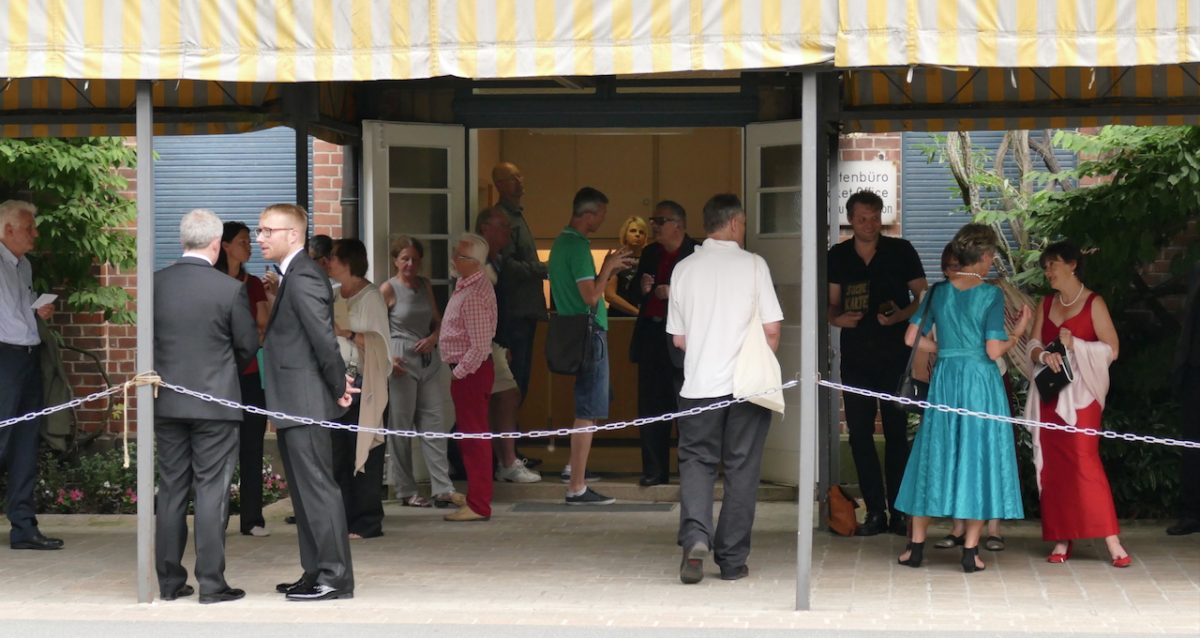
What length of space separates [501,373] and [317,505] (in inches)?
139

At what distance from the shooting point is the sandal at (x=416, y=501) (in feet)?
39.2

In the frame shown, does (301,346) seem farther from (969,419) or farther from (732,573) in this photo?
(969,419)

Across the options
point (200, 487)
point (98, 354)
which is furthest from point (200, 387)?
point (98, 354)

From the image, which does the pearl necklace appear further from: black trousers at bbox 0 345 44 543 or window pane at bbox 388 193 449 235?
black trousers at bbox 0 345 44 543

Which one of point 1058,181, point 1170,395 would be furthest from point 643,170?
point 1170,395

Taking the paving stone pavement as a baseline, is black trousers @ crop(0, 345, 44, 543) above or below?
above

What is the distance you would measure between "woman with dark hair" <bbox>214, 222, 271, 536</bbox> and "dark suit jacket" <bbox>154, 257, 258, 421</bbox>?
4.94 ft

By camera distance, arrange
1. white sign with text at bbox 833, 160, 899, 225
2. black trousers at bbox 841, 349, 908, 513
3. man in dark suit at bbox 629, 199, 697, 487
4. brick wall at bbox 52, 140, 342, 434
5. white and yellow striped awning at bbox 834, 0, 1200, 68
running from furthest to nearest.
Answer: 1. brick wall at bbox 52, 140, 342, 434
2. white sign with text at bbox 833, 160, 899, 225
3. man in dark suit at bbox 629, 199, 697, 487
4. black trousers at bbox 841, 349, 908, 513
5. white and yellow striped awning at bbox 834, 0, 1200, 68

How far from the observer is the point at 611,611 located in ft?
27.5

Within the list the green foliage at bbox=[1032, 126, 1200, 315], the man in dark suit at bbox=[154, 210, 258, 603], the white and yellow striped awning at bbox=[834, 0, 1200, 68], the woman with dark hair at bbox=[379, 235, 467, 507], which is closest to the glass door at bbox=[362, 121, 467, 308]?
the woman with dark hair at bbox=[379, 235, 467, 507]

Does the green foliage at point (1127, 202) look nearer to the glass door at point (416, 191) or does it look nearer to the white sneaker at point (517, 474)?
the white sneaker at point (517, 474)

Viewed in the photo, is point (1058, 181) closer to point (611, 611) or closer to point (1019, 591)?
point (1019, 591)

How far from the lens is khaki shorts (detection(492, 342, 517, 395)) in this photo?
1199 centimetres

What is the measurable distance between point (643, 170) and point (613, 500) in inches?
197
